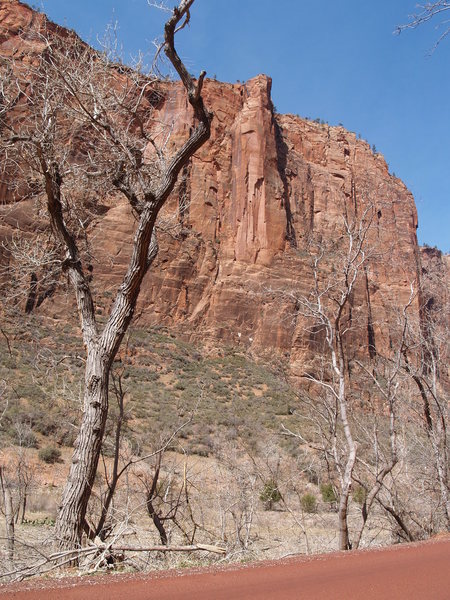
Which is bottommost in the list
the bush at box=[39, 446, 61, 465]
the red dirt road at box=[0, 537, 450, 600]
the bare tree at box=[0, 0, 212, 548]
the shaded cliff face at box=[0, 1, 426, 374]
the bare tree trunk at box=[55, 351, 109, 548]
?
the bush at box=[39, 446, 61, 465]

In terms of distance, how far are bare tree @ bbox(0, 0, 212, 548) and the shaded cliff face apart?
29396 mm

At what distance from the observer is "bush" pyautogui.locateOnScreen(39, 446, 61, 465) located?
17.2 m

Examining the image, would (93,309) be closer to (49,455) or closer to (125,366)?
(125,366)

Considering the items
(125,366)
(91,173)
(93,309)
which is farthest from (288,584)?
(125,366)

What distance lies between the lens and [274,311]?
41375 millimetres

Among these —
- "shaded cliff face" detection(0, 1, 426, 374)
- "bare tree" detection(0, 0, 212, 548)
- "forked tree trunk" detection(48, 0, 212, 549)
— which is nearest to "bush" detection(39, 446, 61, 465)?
"bare tree" detection(0, 0, 212, 548)

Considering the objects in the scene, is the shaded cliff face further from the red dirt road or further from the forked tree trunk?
the red dirt road

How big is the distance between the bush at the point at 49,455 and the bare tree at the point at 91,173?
13.3 meters

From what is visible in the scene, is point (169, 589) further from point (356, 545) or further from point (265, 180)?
point (265, 180)

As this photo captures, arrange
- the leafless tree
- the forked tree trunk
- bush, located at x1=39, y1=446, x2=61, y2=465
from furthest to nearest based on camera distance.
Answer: bush, located at x1=39, y1=446, x2=61, y2=465
the leafless tree
the forked tree trunk

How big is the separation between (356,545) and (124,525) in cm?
282

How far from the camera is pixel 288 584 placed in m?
2.96

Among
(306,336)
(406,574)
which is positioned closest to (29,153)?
(406,574)

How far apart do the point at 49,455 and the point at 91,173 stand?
47.4 feet
